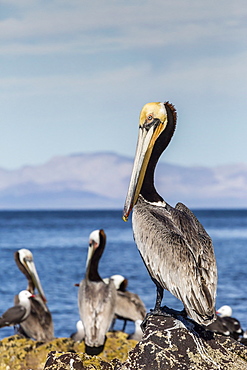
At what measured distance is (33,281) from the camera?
514 inches

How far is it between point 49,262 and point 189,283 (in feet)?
95.5

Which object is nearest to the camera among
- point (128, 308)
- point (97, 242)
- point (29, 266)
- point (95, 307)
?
point (95, 307)

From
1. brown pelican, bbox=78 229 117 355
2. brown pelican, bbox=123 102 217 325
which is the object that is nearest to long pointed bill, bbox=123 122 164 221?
brown pelican, bbox=123 102 217 325

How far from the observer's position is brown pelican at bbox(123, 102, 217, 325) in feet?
18.3

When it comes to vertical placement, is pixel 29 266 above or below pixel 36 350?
above

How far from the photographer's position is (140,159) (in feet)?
20.8

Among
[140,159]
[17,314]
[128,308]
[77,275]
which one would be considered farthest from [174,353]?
[77,275]

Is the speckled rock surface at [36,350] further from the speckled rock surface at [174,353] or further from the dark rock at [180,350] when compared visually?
the dark rock at [180,350]

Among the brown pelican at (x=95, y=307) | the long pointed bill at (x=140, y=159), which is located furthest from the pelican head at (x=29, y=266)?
the long pointed bill at (x=140, y=159)

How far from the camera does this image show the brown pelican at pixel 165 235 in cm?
558

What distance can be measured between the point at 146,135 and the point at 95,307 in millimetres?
Result: 4162

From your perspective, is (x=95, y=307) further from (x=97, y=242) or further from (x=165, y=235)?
(x=165, y=235)

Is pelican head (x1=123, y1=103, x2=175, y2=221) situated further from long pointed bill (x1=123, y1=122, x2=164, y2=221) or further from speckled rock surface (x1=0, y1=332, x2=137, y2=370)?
speckled rock surface (x1=0, y1=332, x2=137, y2=370)

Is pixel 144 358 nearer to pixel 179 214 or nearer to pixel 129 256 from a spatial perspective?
pixel 179 214
